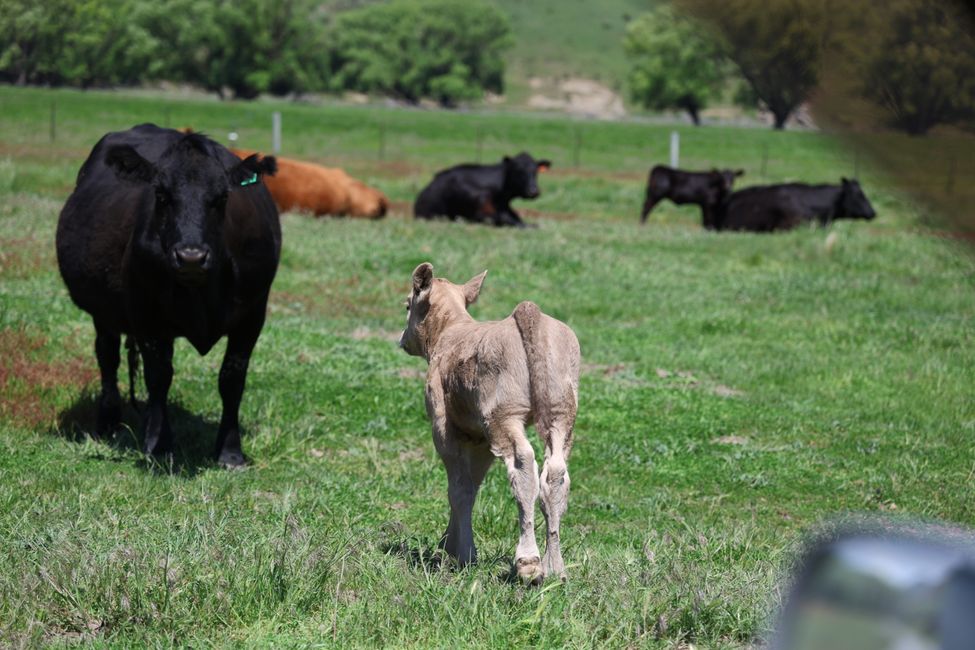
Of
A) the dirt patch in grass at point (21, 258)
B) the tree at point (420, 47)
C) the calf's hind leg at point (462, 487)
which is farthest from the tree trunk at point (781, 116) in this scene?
the tree at point (420, 47)

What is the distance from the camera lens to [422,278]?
19.6 feet

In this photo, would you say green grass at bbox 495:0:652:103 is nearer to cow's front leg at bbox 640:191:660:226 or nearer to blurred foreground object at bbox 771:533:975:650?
cow's front leg at bbox 640:191:660:226

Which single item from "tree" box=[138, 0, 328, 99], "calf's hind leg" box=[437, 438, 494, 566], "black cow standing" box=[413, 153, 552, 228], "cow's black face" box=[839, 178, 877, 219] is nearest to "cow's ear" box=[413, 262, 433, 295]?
"calf's hind leg" box=[437, 438, 494, 566]

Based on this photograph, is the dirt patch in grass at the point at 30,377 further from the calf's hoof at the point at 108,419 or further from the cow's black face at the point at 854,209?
the cow's black face at the point at 854,209

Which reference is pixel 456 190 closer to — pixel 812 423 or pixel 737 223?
pixel 737 223

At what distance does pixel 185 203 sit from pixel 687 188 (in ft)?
71.3

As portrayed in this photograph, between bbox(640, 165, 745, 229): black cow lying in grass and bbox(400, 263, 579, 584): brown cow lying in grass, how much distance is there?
75.0ft

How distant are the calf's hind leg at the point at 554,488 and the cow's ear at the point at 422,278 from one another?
142cm

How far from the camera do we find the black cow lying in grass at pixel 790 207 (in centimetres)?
2530

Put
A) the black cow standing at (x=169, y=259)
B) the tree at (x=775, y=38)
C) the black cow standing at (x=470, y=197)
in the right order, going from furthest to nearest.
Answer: the black cow standing at (x=470, y=197) < the black cow standing at (x=169, y=259) < the tree at (x=775, y=38)

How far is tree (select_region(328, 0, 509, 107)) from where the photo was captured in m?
107

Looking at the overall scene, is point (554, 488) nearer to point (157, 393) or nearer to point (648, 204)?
point (157, 393)

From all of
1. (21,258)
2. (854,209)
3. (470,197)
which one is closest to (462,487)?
(21,258)

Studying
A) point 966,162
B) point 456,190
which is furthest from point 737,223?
point 966,162
